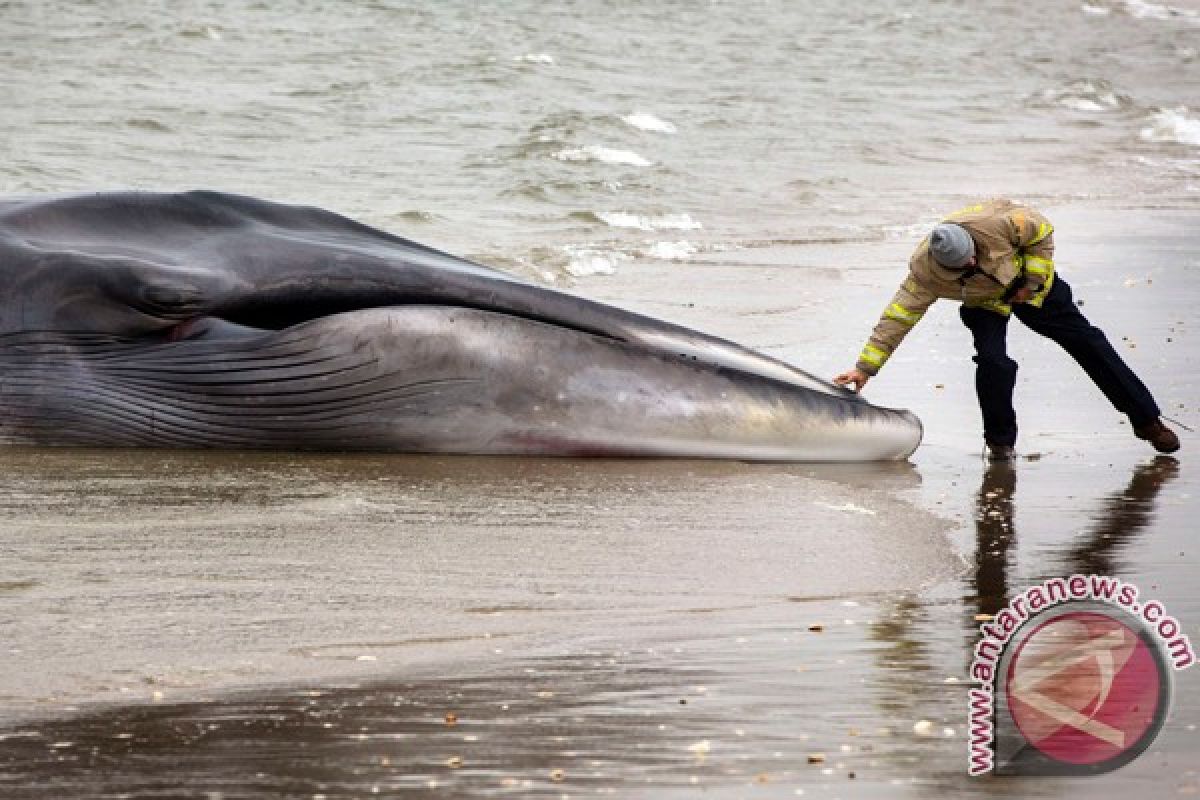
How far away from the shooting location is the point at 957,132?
26500 mm

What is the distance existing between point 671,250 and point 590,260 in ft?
3.42

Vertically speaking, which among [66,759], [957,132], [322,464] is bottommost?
[957,132]

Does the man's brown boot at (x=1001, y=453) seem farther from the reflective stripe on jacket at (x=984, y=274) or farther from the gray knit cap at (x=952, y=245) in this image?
the gray knit cap at (x=952, y=245)

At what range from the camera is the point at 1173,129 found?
2741 cm

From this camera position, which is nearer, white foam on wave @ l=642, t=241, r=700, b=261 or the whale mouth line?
the whale mouth line

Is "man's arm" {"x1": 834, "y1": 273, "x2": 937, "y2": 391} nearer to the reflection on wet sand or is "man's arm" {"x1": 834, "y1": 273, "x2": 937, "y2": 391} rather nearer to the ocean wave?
the reflection on wet sand

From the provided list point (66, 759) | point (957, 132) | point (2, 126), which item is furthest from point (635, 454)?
point (957, 132)

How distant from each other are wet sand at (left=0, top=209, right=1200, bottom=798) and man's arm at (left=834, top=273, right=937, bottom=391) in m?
0.40

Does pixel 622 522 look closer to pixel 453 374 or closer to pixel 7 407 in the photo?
pixel 453 374

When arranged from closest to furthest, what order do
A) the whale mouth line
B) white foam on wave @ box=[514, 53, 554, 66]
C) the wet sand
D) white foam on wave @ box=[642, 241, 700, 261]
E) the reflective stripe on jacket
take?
1. the wet sand
2. the whale mouth line
3. the reflective stripe on jacket
4. white foam on wave @ box=[642, 241, 700, 261]
5. white foam on wave @ box=[514, 53, 554, 66]

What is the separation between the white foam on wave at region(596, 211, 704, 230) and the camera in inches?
645

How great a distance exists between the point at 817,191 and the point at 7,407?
1290 cm

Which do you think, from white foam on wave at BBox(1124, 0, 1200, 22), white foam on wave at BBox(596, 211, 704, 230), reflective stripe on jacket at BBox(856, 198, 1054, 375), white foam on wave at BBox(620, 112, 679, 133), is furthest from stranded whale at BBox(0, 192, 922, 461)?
white foam on wave at BBox(1124, 0, 1200, 22)

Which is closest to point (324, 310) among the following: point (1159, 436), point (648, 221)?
point (1159, 436)
